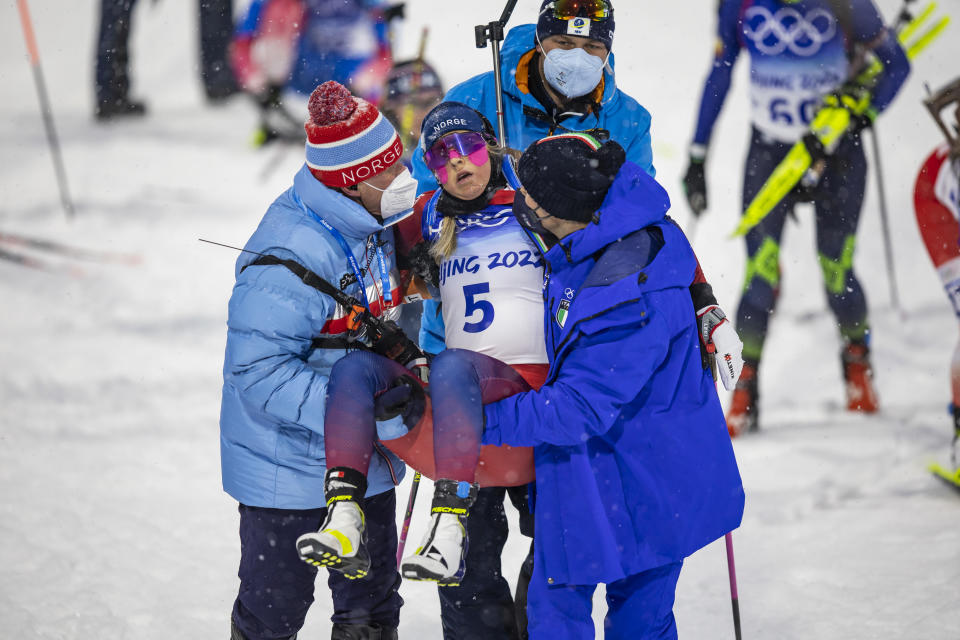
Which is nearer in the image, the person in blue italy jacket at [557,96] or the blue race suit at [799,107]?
the person in blue italy jacket at [557,96]

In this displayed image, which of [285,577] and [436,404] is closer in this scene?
[436,404]

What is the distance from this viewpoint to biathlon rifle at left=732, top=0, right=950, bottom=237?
5.77m

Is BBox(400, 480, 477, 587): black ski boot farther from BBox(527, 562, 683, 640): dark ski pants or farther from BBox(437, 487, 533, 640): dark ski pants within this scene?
BBox(437, 487, 533, 640): dark ski pants

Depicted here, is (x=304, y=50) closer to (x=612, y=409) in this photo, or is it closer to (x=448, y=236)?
(x=448, y=236)

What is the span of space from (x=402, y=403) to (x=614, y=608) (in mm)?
873

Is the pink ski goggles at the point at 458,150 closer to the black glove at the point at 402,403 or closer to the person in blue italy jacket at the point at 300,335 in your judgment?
the person in blue italy jacket at the point at 300,335

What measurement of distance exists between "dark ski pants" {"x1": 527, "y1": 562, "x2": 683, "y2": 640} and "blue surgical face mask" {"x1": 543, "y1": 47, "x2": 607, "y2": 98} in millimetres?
1688

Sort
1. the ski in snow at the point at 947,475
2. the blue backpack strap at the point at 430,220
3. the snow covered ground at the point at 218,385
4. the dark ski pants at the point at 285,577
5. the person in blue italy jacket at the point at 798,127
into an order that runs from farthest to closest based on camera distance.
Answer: the person in blue italy jacket at the point at 798,127
the ski in snow at the point at 947,475
the snow covered ground at the point at 218,385
the blue backpack strap at the point at 430,220
the dark ski pants at the point at 285,577

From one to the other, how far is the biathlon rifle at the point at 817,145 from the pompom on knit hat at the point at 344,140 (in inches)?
141

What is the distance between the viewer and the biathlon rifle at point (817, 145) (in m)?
5.77

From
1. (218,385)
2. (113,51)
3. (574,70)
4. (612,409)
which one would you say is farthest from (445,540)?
(113,51)

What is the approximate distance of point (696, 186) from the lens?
18.6 ft

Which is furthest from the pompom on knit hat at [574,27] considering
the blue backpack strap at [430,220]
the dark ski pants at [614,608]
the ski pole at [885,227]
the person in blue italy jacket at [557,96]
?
the ski pole at [885,227]

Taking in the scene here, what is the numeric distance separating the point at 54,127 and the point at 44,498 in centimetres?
803
